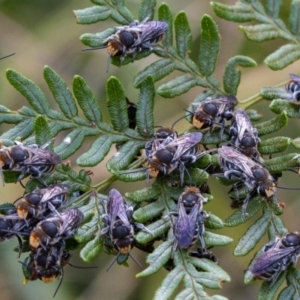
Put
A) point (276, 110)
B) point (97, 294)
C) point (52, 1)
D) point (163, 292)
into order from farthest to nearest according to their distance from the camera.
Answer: point (52, 1) → point (97, 294) → point (276, 110) → point (163, 292)

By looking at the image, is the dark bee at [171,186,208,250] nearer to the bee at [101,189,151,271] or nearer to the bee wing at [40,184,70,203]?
the bee at [101,189,151,271]

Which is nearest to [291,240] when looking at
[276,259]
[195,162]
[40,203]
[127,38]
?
[276,259]

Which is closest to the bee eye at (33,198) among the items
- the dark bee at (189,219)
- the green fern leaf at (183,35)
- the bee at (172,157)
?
the bee at (172,157)

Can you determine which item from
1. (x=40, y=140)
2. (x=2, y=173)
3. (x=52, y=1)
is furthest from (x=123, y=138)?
(x=52, y=1)

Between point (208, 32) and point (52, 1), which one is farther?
point (52, 1)

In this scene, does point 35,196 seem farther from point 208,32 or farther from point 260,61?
point 260,61

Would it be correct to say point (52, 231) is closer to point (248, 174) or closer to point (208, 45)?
point (248, 174)
